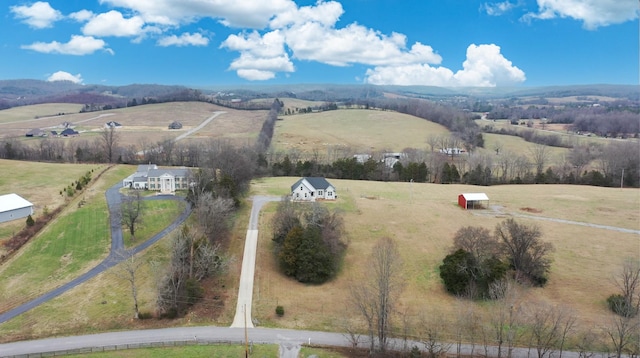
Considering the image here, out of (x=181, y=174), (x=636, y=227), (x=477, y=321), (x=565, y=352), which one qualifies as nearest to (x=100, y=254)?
(x=181, y=174)

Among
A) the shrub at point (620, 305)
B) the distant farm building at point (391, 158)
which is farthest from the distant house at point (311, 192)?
the shrub at point (620, 305)

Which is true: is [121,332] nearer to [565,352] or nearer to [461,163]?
[565,352]

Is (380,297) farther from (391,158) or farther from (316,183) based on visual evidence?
(391,158)

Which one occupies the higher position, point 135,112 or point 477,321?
point 135,112

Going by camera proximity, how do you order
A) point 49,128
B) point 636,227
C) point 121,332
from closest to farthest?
point 121,332 → point 636,227 → point 49,128

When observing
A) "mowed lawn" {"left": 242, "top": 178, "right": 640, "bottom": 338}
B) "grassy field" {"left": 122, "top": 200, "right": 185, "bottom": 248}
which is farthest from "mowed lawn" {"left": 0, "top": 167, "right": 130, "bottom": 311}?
"mowed lawn" {"left": 242, "top": 178, "right": 640, "bottom": 338}

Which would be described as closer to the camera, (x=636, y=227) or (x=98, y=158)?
(x=636, y=227)

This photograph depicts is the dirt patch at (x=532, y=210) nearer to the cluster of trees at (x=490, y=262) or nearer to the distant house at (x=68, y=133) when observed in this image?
the cluster of trees at (x=490, y=262)

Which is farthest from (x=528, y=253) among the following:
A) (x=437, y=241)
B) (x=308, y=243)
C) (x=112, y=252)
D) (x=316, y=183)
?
(x=112, y=252)
